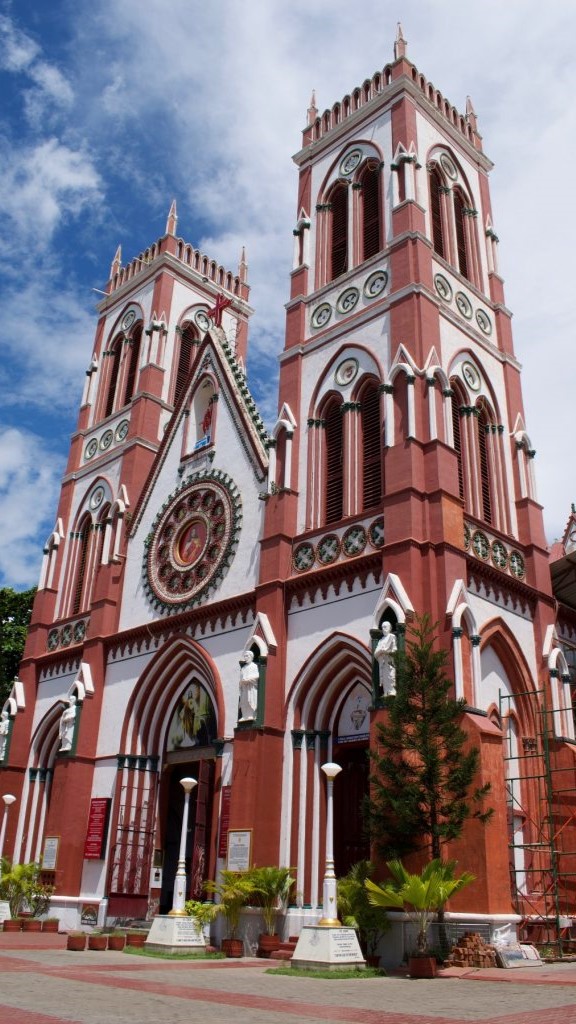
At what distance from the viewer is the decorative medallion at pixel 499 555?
904 inches

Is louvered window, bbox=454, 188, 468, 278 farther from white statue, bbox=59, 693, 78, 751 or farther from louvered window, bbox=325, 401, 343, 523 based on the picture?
white statue, bbox=59, 693, 78, 751

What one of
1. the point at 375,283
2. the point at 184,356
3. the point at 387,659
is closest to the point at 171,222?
the point at 184,356

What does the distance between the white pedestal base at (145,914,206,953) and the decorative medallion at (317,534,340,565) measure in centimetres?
881

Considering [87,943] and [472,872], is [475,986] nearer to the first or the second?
[472,872]

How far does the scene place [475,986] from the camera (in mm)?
13398

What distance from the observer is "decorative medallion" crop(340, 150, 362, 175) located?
29555 millimetres

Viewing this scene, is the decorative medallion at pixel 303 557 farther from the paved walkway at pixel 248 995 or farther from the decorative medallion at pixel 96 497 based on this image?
the decorative medallion at pixel 96 497

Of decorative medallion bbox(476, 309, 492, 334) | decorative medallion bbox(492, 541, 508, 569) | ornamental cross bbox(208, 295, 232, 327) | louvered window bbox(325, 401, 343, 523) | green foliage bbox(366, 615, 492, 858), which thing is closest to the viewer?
green foliage bbox(366, 615, 492, 858)

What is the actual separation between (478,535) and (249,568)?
643 centimetres

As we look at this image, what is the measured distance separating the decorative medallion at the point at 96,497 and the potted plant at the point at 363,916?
20205 millimetres

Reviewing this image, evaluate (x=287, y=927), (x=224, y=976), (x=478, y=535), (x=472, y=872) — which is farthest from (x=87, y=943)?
(x=478, y=535)

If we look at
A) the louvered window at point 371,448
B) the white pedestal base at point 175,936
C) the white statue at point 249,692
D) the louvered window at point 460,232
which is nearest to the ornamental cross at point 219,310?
the louvered window at point 460,232

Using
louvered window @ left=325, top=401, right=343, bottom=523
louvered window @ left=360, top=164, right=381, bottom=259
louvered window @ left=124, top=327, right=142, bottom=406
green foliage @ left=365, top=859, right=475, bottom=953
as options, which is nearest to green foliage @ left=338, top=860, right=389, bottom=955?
green foliage @ left=365, top=859, right=475, bottom=953

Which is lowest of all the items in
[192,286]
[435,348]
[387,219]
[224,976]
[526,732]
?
[224,976]
